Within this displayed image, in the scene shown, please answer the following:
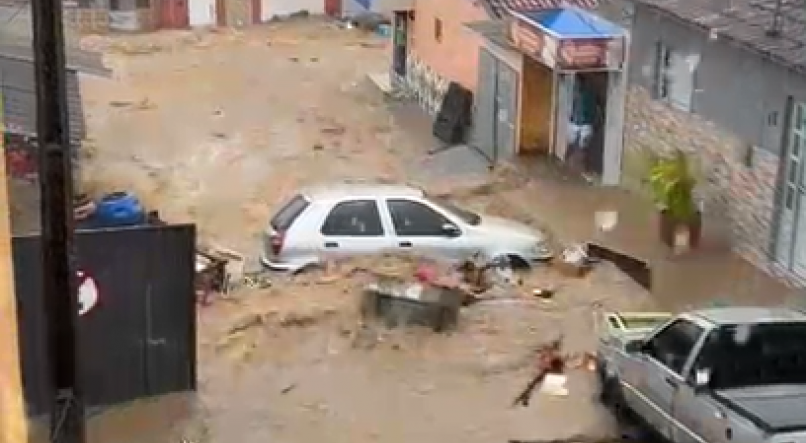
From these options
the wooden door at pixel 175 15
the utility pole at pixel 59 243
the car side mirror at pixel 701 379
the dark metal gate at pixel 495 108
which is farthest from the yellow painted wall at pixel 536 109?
the wooden door at pixel 175 15

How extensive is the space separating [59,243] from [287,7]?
37.5 metres

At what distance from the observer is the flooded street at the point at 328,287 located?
12.3 metres

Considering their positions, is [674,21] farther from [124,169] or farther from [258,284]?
[124,169]

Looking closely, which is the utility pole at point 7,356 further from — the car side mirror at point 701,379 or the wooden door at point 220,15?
the wooden door at point 220,15

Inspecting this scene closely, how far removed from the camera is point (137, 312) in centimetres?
1175

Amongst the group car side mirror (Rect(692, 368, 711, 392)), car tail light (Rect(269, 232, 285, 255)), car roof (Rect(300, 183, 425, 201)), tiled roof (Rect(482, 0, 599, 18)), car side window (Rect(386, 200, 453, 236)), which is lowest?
car tail light (Rect(269, 232, 285, 255))

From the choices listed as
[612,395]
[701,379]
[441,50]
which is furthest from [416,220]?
[441,50]


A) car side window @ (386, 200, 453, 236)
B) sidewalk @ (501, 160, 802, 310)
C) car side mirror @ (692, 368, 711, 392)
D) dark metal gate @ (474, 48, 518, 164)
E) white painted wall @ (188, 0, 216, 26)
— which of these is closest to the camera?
car side mirror @ (692, 368, 711, 392)

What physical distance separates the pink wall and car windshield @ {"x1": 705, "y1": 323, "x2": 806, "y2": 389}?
14.8 m

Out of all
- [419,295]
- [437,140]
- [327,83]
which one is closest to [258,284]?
[419,295]

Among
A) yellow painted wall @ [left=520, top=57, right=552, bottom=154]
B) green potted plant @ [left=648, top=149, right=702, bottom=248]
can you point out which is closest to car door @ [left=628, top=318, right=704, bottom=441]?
green potted plant @ [left=648, top=149, right=702, bottom=248]

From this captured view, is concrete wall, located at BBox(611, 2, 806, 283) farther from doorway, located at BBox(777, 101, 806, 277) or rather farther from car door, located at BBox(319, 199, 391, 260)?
car door, located at BBox(319, 199, 391, 260)

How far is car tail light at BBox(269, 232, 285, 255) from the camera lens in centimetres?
1659

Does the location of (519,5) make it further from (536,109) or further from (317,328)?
(317,328)
